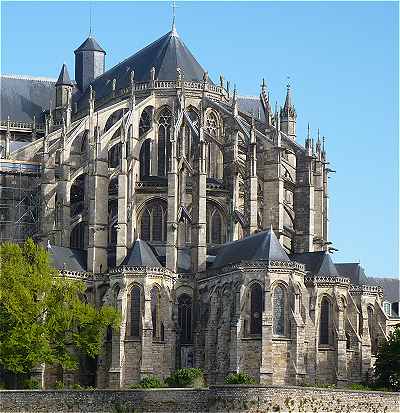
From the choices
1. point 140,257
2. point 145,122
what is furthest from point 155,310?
point 145,122

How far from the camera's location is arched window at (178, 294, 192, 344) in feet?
282

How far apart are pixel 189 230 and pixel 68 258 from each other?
810 cm

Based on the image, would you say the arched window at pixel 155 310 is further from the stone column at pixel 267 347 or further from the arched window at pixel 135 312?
the stone column at pixel 267 347

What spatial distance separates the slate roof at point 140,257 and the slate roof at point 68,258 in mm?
3448

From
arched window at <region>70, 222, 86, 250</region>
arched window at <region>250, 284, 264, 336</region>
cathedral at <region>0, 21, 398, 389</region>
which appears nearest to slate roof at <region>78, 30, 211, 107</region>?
cathedral at <region>0, 21, 398, 389</region>

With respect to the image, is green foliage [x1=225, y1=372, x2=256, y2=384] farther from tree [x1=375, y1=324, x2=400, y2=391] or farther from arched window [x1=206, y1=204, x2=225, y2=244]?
arched window [x1=206, y1=204, x2=225, y2=244]

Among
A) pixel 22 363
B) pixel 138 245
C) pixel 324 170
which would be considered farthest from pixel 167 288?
pixel 324 170

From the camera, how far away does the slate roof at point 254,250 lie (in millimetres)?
80500

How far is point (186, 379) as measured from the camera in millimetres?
77938

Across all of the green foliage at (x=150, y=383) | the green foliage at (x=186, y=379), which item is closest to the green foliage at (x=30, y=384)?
the green foliage at (x=150, y=383)

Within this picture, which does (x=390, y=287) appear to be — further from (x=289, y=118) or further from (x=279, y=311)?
(x=279, y=311)

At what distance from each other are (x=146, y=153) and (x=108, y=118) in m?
3.89

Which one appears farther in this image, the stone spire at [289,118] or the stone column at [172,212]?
the stone spire at [289,118]

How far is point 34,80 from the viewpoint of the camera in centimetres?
11738
